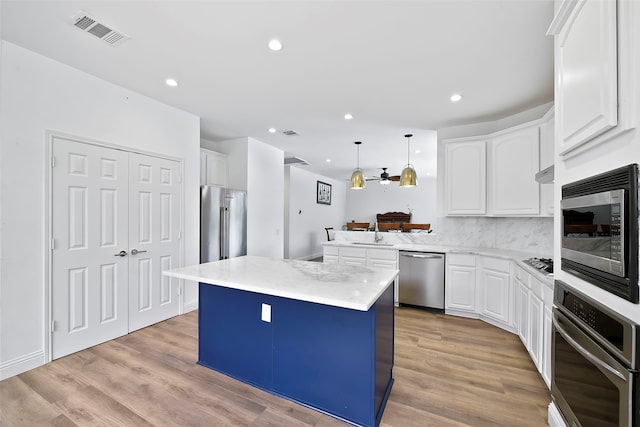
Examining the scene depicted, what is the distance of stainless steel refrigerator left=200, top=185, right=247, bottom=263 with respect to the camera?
155 inches

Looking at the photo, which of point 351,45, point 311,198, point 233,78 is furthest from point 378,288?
point 311,198

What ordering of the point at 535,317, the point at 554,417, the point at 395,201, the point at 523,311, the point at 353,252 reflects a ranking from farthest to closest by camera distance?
the point at 395,201, the point at 353,252, the point at 523,311, the point at 535,317, the point at 554,417

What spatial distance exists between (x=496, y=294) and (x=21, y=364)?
4762 mm

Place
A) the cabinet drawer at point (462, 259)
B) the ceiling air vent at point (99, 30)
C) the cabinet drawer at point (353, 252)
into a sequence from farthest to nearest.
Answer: the cabinet drawer at point (353, 252) → the cabinet drawer at point (462, 259) → the ceiling air vent at point (99, 30)

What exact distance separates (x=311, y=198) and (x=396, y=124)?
4.71m

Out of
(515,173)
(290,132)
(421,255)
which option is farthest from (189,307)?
(515,173)

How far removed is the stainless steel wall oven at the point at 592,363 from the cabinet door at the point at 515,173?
1949 mm

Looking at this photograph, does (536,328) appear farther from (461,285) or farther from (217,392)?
(217,392)

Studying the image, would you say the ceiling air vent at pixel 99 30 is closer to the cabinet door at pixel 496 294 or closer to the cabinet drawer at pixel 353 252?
the cabinet drawer at pixel 353 252

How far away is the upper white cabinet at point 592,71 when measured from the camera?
108cm

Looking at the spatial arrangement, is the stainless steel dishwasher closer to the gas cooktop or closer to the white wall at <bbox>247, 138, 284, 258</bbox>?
the gas cooktop

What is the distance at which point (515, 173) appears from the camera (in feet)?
11.0

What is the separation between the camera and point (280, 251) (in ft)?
19.0

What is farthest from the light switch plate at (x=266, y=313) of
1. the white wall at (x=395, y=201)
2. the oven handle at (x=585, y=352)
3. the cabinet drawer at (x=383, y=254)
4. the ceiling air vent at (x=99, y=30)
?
the white wall at (x=395, y=201)
